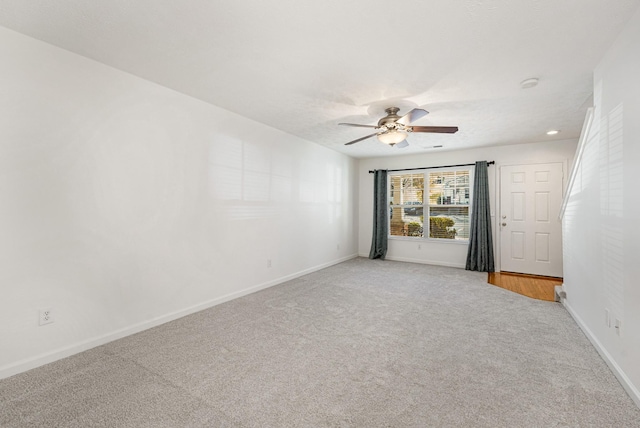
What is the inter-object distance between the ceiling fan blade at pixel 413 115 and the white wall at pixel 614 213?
54.7 inches

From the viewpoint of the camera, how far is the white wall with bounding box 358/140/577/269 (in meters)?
5.25

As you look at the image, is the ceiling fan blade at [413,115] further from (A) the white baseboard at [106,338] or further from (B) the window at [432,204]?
(B) the window at [432,204]

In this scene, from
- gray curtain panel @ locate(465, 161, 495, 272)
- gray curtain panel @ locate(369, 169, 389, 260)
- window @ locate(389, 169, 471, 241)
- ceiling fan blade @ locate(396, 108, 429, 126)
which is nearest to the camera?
ceiling fan blade @ locate(396, 108, 429, 126)

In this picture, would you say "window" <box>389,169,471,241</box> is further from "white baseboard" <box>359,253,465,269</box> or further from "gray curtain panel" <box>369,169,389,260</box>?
"white baseboard" <box>359,253,465,269</box>

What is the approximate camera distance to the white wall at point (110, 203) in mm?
2160

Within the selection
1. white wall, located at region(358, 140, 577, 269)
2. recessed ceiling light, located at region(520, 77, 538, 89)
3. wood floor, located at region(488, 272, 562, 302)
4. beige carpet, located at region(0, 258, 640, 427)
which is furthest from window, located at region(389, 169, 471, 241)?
recessed ceiling light, located at region(520, 77, 538, 89)

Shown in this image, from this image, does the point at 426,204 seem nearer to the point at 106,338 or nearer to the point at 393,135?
the point at 393,135

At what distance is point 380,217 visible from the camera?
677cm

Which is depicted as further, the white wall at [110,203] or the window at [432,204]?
the window at [432,204]

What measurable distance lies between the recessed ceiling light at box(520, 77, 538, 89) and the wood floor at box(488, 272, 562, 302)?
2797mm

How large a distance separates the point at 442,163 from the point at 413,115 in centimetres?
349

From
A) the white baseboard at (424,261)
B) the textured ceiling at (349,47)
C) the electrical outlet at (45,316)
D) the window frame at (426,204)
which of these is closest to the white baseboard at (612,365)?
the textured ceiling at (349,47)

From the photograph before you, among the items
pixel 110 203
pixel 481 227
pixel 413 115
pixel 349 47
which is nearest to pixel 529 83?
pixel 413 115

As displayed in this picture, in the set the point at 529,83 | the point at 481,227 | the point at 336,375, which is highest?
the point at 529,83
